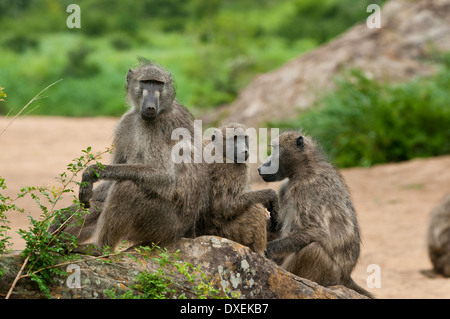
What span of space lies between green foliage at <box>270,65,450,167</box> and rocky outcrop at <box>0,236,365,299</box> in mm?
10112

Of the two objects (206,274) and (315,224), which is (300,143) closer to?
(315,224)

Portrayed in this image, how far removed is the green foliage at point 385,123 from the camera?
49.8ft

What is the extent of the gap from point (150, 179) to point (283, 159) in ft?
5.31

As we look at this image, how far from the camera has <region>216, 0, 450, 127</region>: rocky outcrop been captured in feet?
59.6

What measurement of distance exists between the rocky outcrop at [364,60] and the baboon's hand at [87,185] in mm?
13015

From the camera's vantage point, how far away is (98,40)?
118ft

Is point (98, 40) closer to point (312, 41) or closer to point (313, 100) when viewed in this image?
point (312, 41)

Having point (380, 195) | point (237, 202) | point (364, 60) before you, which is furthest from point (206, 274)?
point (364, 60)

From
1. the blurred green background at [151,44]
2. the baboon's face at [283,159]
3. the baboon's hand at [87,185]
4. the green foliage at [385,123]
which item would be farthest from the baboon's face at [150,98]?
the blurred green background at [151,44]

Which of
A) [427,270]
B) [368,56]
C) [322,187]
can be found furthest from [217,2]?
[322,187]

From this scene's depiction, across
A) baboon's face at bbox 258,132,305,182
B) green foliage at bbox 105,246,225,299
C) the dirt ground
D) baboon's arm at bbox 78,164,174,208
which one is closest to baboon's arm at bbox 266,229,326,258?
baboon's face at bbox 258,132,305,182

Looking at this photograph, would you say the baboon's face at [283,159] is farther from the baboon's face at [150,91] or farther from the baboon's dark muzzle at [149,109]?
the baboon's dark muzzle at [149,109]
